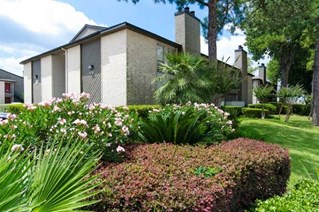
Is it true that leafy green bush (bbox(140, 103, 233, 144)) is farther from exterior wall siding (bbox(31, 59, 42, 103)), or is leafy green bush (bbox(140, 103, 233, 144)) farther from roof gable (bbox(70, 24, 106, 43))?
exterior wall siding (bbox(31, 59, 42, 103))

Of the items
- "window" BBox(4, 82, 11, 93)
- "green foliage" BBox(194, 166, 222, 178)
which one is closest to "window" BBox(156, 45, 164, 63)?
"green foliage" BBox(194, 166, 222, 178)

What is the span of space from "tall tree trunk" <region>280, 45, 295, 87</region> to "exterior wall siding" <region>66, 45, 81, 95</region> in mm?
22605

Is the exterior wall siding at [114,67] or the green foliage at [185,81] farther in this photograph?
the exterior wall siding at [114,67]

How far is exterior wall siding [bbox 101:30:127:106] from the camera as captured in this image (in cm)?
1331

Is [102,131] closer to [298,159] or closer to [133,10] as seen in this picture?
[298,159]

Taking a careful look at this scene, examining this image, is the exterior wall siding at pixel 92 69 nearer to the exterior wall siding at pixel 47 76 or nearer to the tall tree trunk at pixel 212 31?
the exterior wall siding at pixel 47 76

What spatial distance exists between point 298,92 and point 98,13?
13.6 meters

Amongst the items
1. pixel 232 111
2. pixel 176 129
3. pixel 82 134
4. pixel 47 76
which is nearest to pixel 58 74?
pixel 47 76

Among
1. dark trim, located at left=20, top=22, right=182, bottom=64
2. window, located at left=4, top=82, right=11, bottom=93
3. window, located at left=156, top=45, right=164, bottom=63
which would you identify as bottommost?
window, located at left=4, top=82, right=11, bottom=93

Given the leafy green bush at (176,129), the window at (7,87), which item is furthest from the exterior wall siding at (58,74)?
the window at (7,87)

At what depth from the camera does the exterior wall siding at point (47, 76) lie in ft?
63.7

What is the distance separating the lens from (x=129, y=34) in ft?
43.7

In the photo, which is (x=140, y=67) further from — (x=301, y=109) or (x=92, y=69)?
(x=301, y=109)

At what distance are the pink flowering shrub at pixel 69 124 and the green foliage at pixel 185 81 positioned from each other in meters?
6.92
